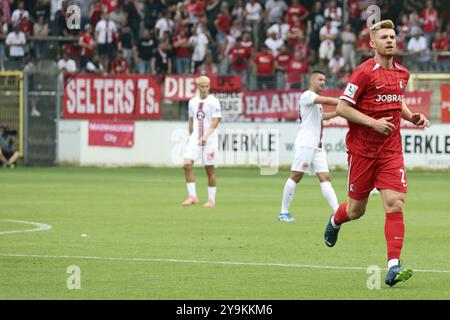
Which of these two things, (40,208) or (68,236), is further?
(40,208)

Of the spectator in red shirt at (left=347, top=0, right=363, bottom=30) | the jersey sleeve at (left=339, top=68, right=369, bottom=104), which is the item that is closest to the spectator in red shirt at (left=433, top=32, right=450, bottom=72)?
the spectator in red shirt at (left=347, top=0, right=363, bottom=30)

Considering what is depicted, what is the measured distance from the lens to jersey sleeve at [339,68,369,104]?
1170 cm

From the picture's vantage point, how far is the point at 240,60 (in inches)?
1428

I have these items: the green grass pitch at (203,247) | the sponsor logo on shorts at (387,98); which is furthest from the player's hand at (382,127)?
the green grass pitch at (203,247)

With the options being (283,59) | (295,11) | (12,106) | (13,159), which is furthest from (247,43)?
(13,159)

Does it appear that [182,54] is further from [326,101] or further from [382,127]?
[382,127]

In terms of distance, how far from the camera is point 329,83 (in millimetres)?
34844

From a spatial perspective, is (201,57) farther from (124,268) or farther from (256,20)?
(124,268)

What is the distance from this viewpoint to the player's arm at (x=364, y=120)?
452 inches

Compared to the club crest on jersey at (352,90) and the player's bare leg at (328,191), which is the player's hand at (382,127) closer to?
the club crest on jersey at (352,90)

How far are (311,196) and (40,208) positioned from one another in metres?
6.42

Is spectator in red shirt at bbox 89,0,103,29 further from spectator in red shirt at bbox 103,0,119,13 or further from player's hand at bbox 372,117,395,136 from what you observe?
player's hand at bbox 372,117,395,136

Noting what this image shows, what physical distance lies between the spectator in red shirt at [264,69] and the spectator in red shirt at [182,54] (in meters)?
2.45

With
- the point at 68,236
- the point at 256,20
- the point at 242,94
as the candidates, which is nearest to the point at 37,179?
the point at 242,94
